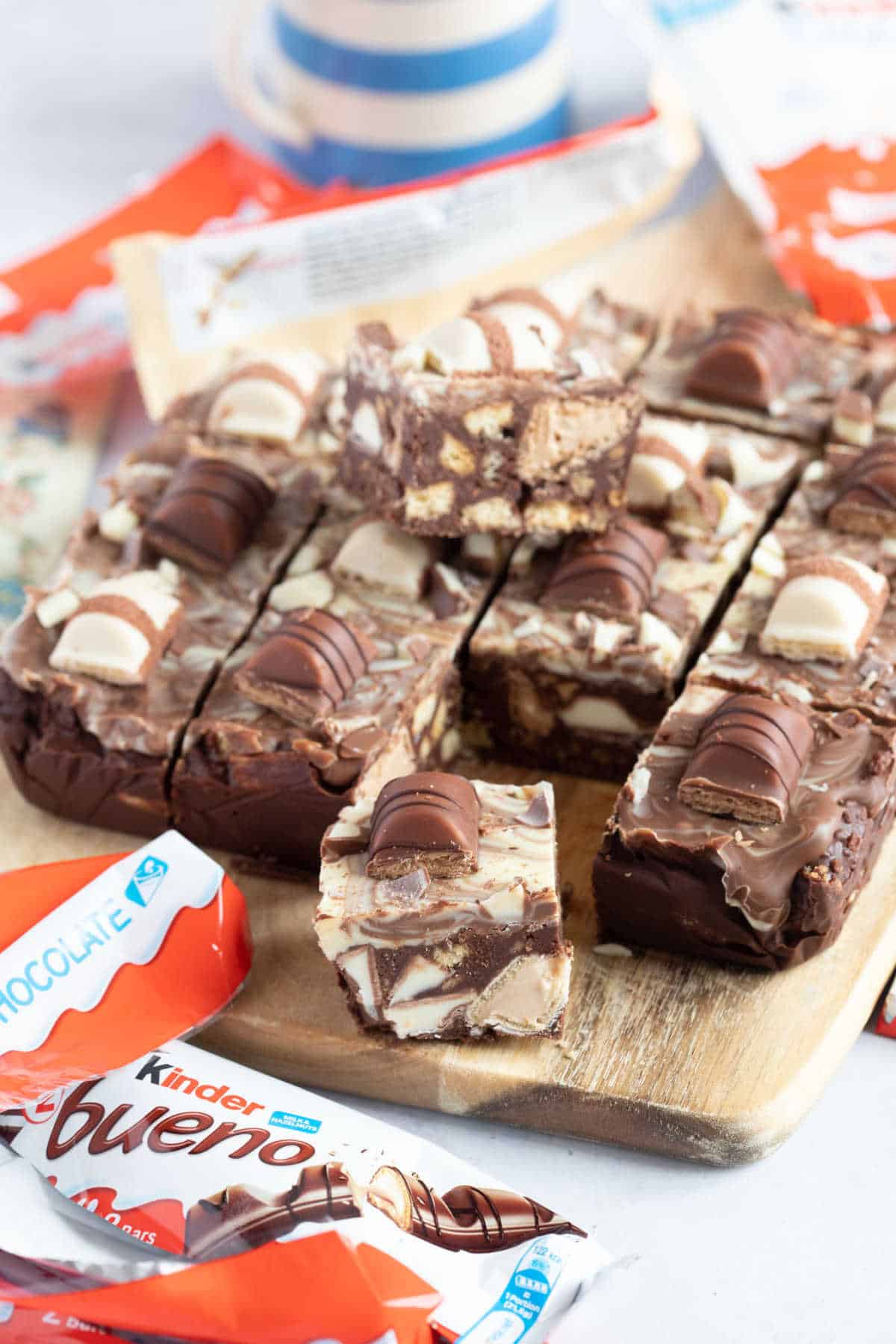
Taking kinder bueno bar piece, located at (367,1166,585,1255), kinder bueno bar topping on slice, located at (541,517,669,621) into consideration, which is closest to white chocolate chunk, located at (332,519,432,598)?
kinder bueno bar topping on slice, located at (541,517,669,621)

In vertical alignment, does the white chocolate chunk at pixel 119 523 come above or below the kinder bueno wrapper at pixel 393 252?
above

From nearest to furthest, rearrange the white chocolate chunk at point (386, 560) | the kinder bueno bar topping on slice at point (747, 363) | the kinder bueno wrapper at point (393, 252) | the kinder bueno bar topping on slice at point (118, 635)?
the kinder bueno bar topping on slice at point (118, 635), the white chocolate chunk at point (386, 560), the kinder bueno bar topping on slice at point (747, 363), the kinder bueno wrapper at point (393, 252)

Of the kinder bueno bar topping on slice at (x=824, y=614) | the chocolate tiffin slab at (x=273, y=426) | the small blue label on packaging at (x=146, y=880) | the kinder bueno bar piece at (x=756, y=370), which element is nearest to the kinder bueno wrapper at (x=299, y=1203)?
the small blue label on packaging at (x=146, y=880)

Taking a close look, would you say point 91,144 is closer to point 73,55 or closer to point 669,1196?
point 73,55

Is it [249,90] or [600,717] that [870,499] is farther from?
[249,90]

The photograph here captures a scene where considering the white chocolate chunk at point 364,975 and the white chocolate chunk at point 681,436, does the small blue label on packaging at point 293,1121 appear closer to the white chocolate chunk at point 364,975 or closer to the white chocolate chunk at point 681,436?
the white chocolate chunk at point 364,975

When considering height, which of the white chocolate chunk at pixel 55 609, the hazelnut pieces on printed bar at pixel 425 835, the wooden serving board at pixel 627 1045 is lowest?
the wooden serving board at pixel 627 1045

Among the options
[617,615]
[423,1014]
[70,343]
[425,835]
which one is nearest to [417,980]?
[423,1014]
